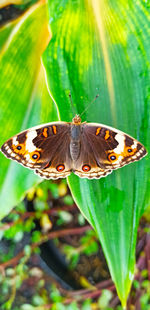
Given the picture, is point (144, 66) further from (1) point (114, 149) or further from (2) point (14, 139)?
(2) point (14, 139)

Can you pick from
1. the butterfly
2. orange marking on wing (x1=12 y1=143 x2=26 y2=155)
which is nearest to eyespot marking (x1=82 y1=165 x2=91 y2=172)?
the butterfly

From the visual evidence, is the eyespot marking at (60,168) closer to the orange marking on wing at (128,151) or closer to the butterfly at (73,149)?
the butterfly at (73,149)

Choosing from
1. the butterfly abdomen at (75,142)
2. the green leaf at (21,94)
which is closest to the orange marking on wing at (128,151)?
the butterfly abdomen at (75,142)

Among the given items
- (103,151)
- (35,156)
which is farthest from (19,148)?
(103,151)

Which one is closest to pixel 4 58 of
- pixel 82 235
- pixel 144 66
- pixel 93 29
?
pixel 93 29

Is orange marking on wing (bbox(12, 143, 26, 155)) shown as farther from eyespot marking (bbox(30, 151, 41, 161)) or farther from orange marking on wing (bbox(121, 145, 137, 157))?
orange marking on wing (bbox(121, 145, 137, 157))

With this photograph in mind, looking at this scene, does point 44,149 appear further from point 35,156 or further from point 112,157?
point 112,157
